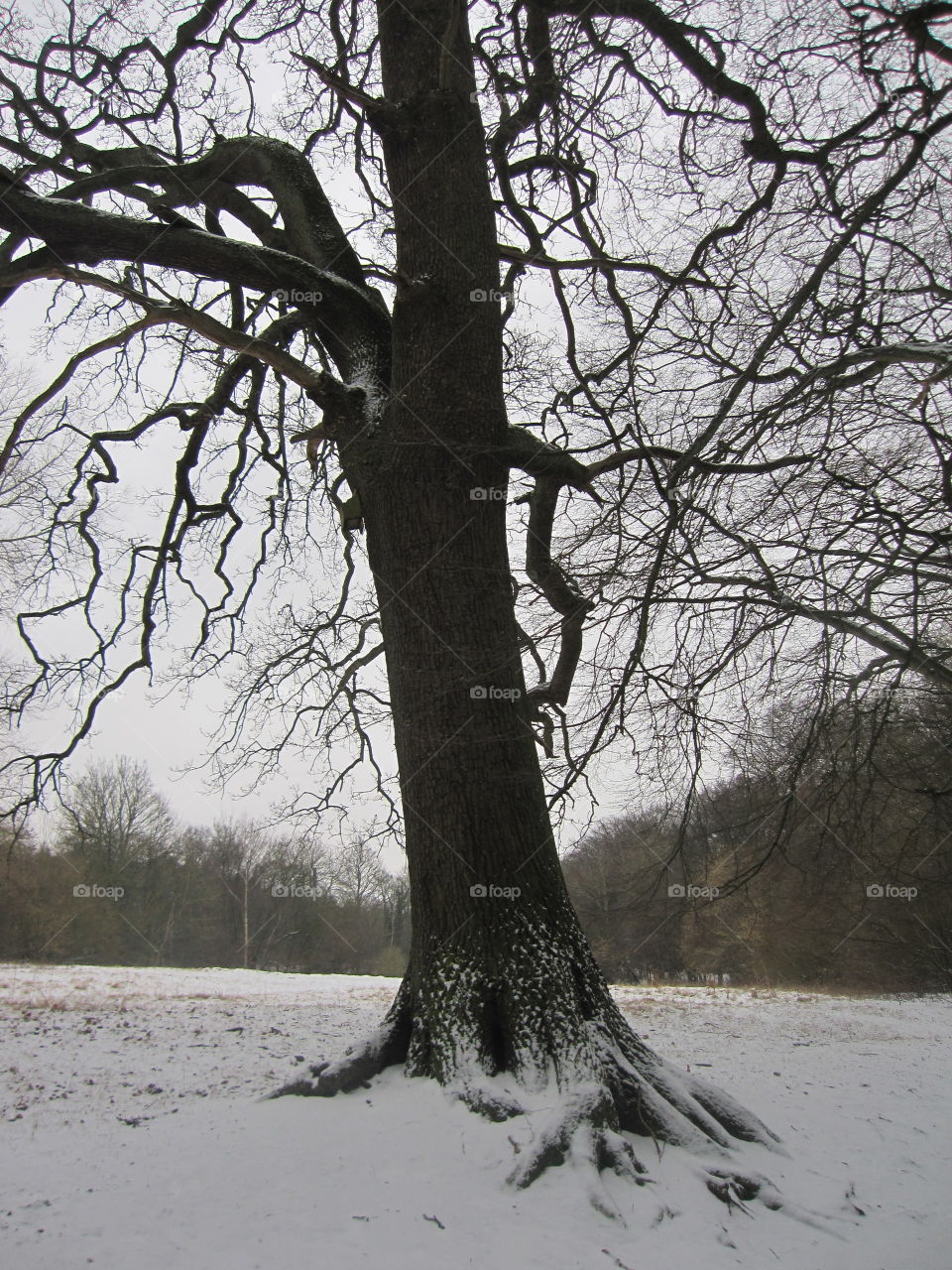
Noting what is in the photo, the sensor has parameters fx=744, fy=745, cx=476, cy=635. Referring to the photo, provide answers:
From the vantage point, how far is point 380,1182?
8.39 ft

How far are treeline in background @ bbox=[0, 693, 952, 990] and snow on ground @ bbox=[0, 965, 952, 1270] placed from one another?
4.34 ft

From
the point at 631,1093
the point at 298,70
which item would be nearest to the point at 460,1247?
the point at 631,1093

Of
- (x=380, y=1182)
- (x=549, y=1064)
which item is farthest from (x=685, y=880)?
(x=380, y=1182)

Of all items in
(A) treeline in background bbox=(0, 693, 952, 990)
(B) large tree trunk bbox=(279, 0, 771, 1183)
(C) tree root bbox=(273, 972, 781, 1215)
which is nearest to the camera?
(C) tree root bbox=(273, 972, 781, 1215)

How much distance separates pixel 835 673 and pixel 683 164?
10.7 feet

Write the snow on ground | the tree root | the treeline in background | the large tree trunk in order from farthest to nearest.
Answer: the treeline in background, the large tree trunk, the tree root, the snow on ground

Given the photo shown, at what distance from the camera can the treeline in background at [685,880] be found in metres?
4.64

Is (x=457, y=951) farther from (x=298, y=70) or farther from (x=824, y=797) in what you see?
(x=298, y=70)

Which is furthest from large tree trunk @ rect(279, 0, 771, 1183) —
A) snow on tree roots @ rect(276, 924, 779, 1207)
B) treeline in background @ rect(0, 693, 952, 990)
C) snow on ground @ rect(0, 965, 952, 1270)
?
treeline in background @ rect(0, 693, 952, 990)

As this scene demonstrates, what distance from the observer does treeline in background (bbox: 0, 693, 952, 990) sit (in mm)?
4645

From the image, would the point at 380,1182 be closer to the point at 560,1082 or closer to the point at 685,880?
the point at 560,1082

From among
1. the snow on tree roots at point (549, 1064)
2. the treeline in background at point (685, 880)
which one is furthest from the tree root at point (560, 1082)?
the treeline in background at point (685, 880)

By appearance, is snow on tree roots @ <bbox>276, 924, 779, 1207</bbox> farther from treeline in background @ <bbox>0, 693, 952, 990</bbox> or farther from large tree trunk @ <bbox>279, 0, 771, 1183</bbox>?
treeline in background @ <bbox>0, 693, 952, 990</bbox>

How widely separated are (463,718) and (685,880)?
1624 millimetres
